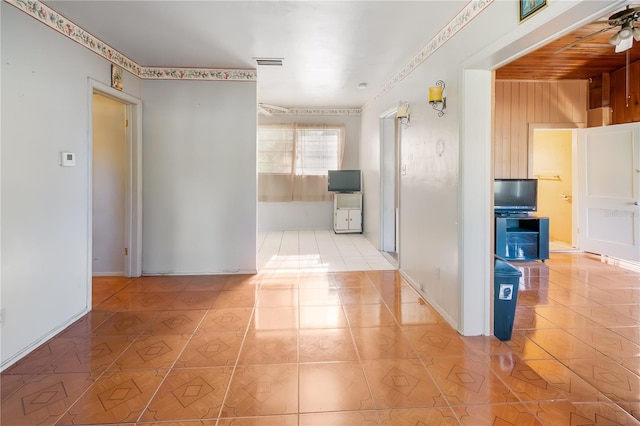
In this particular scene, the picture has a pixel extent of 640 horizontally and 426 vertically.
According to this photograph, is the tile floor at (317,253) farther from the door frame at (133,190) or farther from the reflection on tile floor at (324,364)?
the door frame at (133,190)

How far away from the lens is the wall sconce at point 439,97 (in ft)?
9.46

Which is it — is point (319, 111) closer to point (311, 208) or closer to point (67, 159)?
point (311, 208)

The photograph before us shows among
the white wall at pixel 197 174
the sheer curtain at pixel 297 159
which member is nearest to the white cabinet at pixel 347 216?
the sheer curtain at pixel 297 159

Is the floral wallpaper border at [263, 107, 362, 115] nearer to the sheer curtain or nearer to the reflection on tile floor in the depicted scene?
the sheer curtain

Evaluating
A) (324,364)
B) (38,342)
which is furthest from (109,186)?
(324,364)

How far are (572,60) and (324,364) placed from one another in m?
4.95

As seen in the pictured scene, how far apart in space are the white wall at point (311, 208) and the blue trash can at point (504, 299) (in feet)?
17.4

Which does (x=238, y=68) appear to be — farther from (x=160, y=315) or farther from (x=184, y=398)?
(x=184, y=398)

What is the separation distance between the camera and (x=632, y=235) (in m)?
4.60

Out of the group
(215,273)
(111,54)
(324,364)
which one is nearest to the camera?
(324,364)

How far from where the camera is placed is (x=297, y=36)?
3234 millimetres

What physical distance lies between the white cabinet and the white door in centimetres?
382

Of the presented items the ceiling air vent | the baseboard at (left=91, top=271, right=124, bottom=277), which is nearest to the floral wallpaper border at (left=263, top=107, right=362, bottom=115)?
the ceiling air vent

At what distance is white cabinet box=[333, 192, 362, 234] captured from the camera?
7215 millimetres
